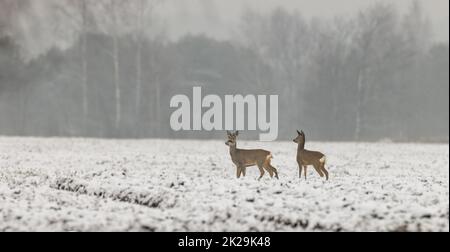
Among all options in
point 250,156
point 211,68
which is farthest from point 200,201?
point 211,68

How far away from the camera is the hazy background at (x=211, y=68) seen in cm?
4919

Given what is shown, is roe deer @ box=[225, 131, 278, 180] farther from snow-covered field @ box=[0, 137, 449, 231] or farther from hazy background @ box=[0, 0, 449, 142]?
hazy background @ box=[0, 0, 449, 142]

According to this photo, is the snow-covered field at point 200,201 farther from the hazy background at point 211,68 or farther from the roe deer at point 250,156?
the hazy background at point 211,68

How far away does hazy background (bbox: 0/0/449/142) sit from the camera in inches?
1937

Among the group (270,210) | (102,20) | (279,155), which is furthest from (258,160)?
(102,20)

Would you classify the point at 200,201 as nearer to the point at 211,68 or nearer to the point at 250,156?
the point at 250,156

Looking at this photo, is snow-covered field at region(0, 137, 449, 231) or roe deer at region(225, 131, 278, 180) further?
roe deer at region(225, 131, 278, 180)

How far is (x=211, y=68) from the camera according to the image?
6475cm

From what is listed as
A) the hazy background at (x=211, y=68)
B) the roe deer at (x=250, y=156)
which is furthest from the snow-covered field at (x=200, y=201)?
the hazy background at (x=211, y=68)

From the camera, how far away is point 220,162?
2328cm

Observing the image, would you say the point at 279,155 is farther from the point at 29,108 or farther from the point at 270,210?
the point at 29,108

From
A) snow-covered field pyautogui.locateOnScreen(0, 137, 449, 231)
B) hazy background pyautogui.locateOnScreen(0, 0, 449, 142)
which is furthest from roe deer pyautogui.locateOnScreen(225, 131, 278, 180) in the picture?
hazy background pyautogui.locateOnScreen(0, 0, 449, 142)

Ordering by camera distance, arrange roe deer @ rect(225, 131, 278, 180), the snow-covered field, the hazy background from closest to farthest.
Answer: the snow-covered field, roe deer @ rect(225, 131, 278, 180), the hazy background
